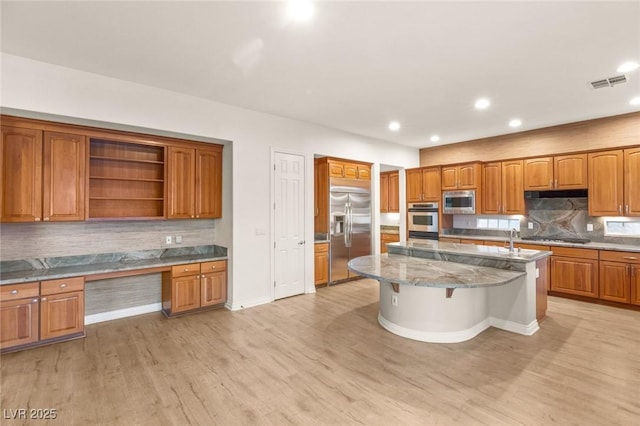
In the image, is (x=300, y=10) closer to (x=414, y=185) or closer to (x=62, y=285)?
(x=62, y=285)

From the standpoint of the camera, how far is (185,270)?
418cm

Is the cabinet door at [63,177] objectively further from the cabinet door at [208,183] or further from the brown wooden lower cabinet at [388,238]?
the brown wooden lower cabinet at [388,238]

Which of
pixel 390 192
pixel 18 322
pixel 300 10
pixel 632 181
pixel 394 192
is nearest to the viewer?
pixel 300 10

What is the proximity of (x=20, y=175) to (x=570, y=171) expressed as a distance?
24.5ft

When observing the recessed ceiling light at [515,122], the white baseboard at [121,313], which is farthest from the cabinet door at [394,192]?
the white baseboard at [121,313]

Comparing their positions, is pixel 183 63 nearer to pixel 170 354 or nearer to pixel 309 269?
pixel 170 354

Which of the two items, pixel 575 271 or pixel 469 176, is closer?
pixel 575 271

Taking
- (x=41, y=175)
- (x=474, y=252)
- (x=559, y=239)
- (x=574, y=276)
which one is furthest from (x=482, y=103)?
(x=41, y=175)

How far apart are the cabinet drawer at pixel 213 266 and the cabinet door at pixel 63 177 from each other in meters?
1.51

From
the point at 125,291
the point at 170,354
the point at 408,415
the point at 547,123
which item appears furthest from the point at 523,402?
the point at 547,123

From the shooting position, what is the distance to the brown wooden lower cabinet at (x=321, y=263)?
5.60m

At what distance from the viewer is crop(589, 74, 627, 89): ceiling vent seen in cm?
349

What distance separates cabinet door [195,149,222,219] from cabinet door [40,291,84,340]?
167cm

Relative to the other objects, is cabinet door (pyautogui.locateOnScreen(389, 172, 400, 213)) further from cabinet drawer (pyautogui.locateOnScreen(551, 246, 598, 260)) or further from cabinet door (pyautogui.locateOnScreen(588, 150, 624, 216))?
cabinet door (pyautogui.locateOnScreen(588, 150, 624, 216))
